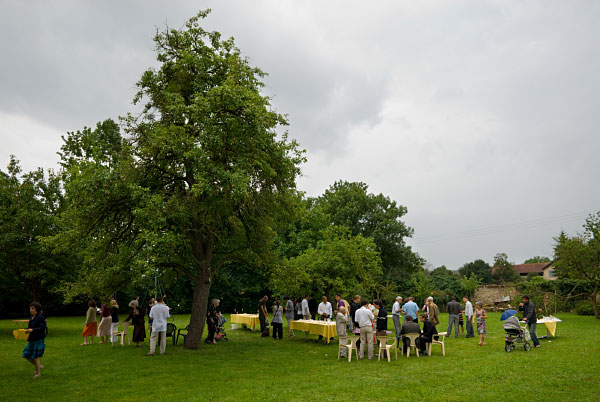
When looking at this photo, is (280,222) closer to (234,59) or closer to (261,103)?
(261,103)

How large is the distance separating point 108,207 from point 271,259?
19.7 feet

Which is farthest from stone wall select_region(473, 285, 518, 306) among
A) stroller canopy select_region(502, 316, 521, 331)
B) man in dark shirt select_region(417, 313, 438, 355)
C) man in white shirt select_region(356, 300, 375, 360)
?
man in white shirt select_region(356, 300, 375, 360)

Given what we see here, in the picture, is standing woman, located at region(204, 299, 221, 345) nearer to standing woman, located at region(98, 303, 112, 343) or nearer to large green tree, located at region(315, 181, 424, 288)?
standing woman, located at region(98, 303, 112, 343)

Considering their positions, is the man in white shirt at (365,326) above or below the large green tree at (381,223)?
below

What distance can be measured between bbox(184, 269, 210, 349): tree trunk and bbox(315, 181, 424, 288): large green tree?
2914 centimetres

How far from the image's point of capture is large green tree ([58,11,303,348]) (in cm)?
1197

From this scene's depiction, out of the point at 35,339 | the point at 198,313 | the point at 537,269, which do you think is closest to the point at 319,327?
the point at 198,313

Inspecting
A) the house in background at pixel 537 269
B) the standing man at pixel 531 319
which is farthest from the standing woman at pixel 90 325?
the house in background at pixel 537 269

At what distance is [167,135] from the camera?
12359 millimetres

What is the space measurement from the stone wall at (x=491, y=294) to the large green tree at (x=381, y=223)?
6.86 meters

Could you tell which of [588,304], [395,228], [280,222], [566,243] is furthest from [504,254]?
[280,222]

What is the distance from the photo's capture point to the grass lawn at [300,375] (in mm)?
7906

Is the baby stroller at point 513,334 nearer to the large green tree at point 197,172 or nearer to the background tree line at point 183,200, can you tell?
the background tree line at point 183,200

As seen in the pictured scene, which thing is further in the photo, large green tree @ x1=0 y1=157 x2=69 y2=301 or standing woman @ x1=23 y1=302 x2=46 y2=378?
large green tree @ x1=0 y1=157 x2=69 y2=301
